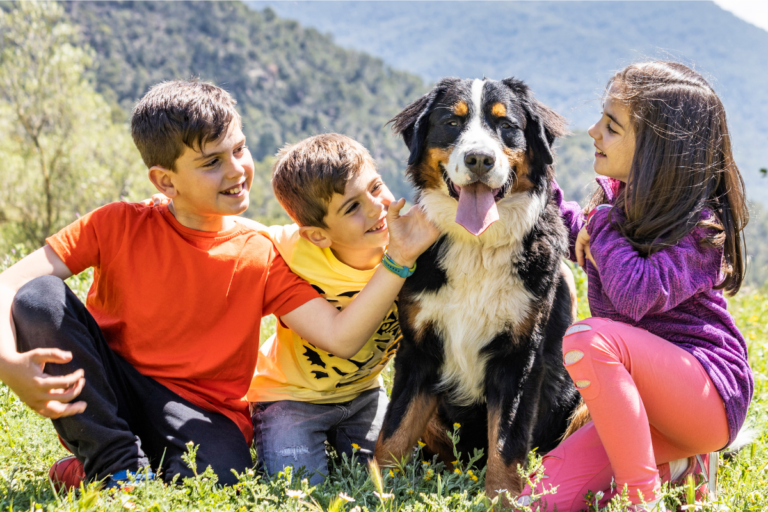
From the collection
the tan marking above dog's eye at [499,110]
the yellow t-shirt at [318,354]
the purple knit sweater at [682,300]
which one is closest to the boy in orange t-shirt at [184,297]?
the yellow t-shirt at [318,354]

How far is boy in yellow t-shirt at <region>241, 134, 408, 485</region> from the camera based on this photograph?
291 cm

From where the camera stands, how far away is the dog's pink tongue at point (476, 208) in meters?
2.65

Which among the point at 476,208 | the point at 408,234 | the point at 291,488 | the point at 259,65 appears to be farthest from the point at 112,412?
Result: the point at 259,65

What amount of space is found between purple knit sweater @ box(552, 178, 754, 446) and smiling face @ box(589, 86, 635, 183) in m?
0.26

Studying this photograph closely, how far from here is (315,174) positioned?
2889 millimetres

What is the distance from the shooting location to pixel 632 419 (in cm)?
231

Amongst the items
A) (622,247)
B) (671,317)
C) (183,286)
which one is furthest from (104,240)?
(671,317)

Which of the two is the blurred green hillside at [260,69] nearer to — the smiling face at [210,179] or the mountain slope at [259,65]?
the mountain slope at [259,65]

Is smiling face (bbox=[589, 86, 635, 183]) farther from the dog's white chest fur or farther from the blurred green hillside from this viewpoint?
the blurred green hillside

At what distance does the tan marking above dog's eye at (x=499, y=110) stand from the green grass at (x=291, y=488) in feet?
4.72

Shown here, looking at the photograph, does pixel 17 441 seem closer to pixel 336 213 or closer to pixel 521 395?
pixel 336 213

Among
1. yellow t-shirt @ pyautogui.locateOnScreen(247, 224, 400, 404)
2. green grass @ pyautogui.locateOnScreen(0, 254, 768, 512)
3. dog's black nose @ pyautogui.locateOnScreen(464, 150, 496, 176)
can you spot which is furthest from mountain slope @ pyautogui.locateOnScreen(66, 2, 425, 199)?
dog's black nose @ pyautogui.locateOnScreen(464, 150, 496, 176)

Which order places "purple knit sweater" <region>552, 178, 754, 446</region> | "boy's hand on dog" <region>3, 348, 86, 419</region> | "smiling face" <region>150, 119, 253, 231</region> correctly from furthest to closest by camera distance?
"smiling face" <region>150, 119, 253, 231</region> < "purple knit sweater" <region>552, 178, 754, 446</region> < "boy's hand on dog" <region>3, 348, 86, 419</region>

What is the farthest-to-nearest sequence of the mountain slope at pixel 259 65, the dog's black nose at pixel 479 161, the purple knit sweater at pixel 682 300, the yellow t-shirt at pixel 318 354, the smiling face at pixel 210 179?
the mountain slope at pixel 259 65
the yellow t-shirt at pixel 318 354
the smiling face at pixel 210 179
the dog's black nose at pixel 479 161
the purple knit sweater at pixel 682 300
